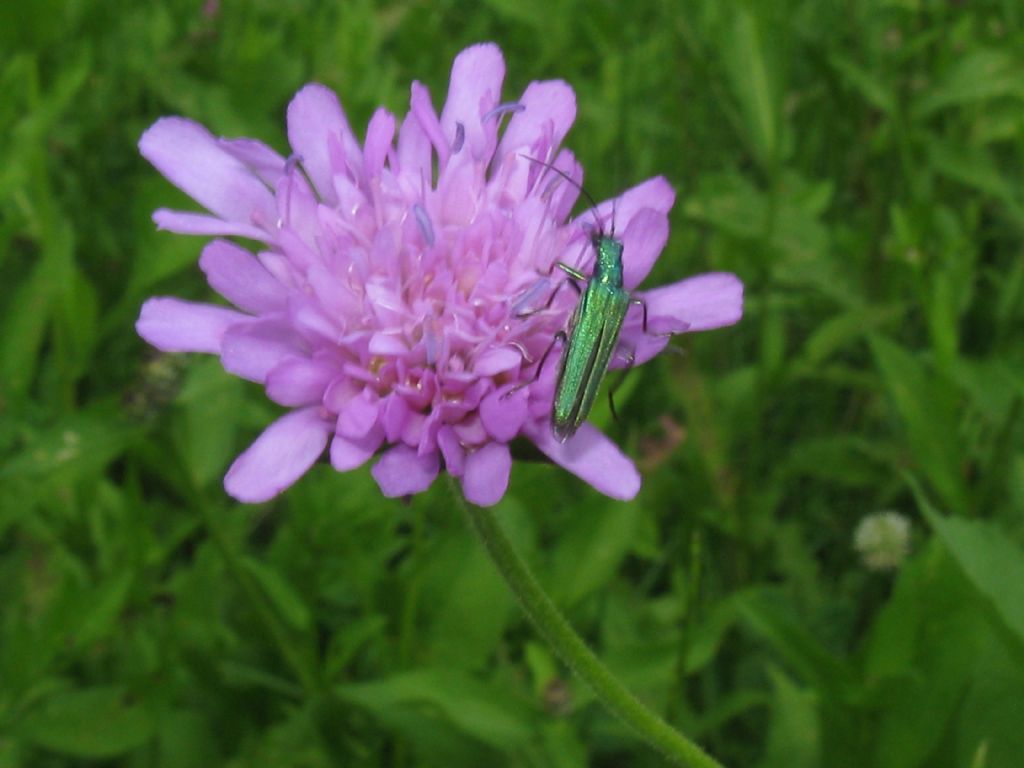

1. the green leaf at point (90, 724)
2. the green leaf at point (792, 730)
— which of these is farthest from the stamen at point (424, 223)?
the green leaf at point (90, 724)

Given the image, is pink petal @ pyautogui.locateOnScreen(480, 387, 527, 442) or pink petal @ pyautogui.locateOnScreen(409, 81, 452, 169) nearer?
pink petal @ pyautogui.locateOnScreen(480, 387, 527, 442)

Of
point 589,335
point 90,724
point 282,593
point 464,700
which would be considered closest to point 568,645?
point 589,335

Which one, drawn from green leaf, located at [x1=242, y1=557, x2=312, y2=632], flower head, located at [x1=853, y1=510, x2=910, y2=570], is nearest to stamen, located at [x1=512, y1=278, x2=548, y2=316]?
green leaf, located at [x1=242, y1=557, x2=312, y2=632]

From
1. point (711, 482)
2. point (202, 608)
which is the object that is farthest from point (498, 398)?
point (711, 482)

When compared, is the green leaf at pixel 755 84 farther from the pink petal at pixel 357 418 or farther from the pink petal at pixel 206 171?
the pink petal at pixel 357 418

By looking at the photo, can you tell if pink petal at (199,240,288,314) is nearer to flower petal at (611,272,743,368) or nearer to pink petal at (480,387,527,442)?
pink petal at (480,387,527,442)

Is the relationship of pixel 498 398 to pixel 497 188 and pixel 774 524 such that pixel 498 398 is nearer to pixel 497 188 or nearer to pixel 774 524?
pixel 497 188
